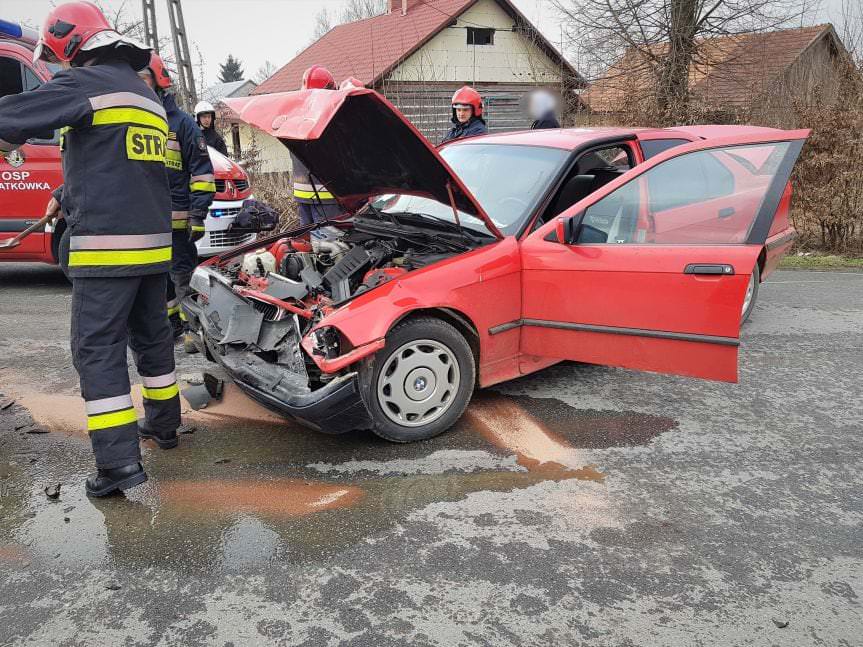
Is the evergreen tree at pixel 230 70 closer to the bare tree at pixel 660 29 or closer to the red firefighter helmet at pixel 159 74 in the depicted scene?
the bare tree at pixel 660 29

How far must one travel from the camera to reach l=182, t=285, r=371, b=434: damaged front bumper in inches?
122

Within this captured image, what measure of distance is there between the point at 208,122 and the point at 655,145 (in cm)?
617

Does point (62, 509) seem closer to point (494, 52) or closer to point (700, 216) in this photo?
point (700, 216)

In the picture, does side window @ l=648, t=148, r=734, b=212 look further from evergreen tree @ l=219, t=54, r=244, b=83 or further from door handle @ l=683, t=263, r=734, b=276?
evergreen tree @ l=219, t=54, r=244, b=83

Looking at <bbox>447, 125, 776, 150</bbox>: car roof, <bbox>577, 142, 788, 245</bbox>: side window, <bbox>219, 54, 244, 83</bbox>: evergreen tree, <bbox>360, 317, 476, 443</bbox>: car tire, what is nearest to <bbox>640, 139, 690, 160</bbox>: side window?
<bbox>447, 125, 776, 150</bbox>: car roof

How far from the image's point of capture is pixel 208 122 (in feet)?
28.4

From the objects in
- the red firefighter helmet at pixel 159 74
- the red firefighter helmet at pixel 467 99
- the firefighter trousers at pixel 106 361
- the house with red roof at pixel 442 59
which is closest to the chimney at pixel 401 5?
the house with red roof at pixel 442 59

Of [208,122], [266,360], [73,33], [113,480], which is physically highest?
[208,122]

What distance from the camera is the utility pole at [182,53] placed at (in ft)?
43.8

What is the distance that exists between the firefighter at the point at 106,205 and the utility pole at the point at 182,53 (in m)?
11.3

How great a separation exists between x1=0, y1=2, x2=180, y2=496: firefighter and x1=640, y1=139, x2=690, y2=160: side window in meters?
3.19

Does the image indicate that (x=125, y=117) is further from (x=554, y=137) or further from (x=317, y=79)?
(x=317, y=79)

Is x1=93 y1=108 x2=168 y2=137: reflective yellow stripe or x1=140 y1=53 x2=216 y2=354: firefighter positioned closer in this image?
x1=93 y1=108 x2=168 y2=137: reflective yellow stripe

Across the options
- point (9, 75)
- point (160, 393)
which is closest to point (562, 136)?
point (160, 393)
